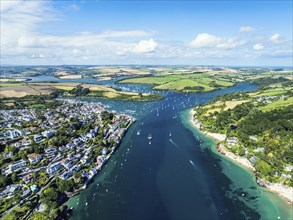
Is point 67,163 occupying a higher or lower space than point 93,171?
higher

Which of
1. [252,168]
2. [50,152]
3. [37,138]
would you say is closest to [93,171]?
[50,152]

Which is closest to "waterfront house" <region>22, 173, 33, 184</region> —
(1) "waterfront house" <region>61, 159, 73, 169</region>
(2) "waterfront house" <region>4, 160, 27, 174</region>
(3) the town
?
(3) the town

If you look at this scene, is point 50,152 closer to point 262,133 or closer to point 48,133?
point 48,133

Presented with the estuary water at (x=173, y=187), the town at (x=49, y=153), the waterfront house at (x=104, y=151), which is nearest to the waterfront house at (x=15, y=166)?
the town at (x=49, y=153)

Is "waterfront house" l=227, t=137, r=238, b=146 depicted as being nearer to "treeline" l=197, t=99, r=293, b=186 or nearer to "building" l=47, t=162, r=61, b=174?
"treeline" l=197, t=99, r=293, b=186

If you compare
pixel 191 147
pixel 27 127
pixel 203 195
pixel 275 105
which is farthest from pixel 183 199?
pixel 275 105

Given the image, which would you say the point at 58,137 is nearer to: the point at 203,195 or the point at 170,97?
the point at 203,195
